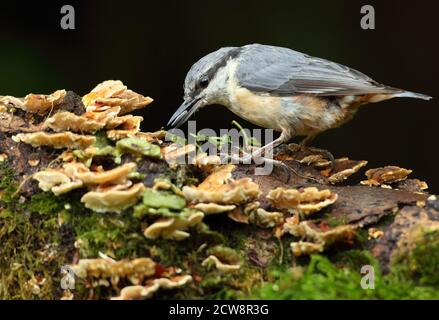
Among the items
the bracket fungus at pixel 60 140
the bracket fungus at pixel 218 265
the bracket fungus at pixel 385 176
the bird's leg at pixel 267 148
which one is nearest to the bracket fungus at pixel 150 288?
the bracket fungus at pixel 218 265

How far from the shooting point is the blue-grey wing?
4223 millimetres

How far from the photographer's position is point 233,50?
15.0ft

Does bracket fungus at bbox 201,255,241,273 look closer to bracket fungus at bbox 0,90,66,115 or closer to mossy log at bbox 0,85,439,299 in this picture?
mossy log at bbox 0,85,439,299

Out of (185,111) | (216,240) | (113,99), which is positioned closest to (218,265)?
(216,240)

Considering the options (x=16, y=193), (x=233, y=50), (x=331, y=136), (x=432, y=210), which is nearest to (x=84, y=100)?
(x=16, y=193)

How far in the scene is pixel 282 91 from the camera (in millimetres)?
4328

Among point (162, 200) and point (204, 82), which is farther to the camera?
point (204, 82)

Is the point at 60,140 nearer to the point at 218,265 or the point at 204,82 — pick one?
the point at 218,265

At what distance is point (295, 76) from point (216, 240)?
1.86 metres

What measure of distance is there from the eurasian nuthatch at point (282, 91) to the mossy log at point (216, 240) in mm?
1080

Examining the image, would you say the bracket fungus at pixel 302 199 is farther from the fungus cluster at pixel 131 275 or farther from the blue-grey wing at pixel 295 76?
the blue-grey wing at pixel 295 76

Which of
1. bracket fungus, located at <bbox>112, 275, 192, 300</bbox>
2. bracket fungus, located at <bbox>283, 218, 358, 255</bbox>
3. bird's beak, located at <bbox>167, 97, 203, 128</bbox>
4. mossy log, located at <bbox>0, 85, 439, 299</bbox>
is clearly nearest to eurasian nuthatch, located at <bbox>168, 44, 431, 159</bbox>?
bird's beak, located at <bbox>167, 97, 203, 128</bbox>

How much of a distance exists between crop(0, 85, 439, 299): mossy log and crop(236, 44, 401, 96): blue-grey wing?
3.65 ft

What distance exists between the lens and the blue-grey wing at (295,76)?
4223 millimetres
